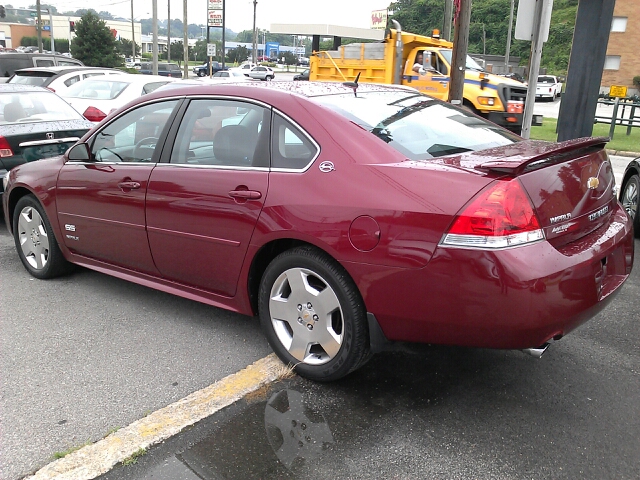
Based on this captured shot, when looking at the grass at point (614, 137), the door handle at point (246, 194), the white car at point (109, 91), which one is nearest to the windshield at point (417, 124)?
the door handle at point (246, 194)

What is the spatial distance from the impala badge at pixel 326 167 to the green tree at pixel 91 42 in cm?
4312

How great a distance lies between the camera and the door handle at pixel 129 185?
4.01 m

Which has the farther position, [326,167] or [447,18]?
[447,18]

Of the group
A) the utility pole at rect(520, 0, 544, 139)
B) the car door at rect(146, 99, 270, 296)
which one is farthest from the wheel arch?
the utility pole at rect(520, 0, 544, 139)

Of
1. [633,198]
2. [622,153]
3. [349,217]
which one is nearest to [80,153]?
[349,217]

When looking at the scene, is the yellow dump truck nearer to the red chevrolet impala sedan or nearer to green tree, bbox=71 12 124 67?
the red chevrolet impala sedan

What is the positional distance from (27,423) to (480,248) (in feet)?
7.42

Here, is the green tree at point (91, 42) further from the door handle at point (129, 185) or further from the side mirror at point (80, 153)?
the door handle at point (129, 185)

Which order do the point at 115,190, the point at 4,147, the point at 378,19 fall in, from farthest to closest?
the point at 378,19
the point at 4,147
the point at 115,190

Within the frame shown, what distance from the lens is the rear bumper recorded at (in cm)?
266

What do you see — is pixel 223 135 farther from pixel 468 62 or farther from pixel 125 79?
pixel 468 62

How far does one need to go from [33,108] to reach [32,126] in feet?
1.92

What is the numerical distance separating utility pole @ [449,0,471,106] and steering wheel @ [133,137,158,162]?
24.8 ft

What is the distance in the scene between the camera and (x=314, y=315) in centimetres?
325
